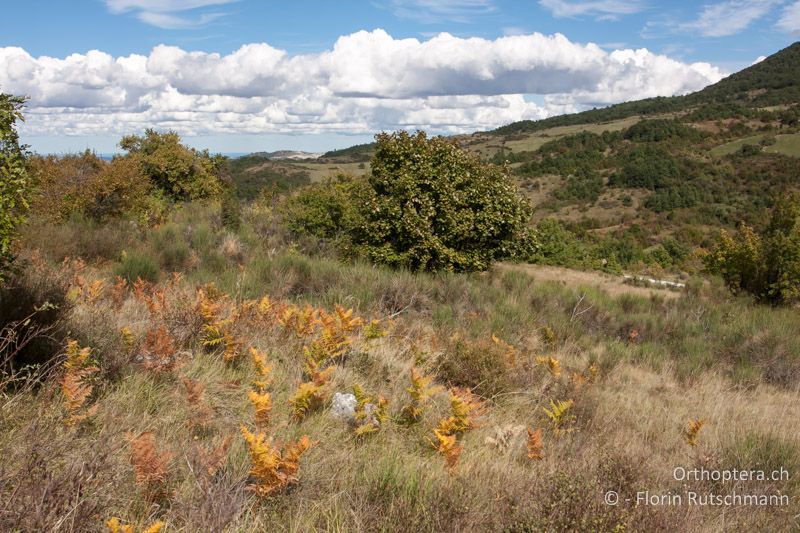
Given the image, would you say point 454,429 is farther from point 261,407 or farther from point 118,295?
point 118,295

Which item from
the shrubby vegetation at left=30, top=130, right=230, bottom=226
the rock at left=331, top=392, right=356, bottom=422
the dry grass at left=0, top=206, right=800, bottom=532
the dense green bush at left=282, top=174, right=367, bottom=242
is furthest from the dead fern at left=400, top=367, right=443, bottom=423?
the dense green bush at left=282, top=174, right=367, bottom=242

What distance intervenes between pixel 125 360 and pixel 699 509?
3.84m

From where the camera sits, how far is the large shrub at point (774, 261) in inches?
728

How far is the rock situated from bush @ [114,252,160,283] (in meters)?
5.47

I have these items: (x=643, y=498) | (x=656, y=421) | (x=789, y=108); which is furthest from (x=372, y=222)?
(x=789, y=108)

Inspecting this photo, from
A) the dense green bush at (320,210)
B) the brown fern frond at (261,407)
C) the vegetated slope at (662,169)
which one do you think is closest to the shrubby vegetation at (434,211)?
the brown fern frond at (261,407)

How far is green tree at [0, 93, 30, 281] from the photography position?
3.05 m

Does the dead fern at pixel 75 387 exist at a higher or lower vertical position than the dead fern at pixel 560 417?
higher

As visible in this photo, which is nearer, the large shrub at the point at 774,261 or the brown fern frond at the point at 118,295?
the brown fern frond at the point at 118,295

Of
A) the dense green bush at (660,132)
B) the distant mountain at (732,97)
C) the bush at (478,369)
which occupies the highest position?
the distant mountain at (732,97)

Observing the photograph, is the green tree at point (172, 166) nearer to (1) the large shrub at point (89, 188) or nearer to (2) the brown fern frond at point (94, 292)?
(1) the large shrub at point (89, 188)

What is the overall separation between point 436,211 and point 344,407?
10.1 meters

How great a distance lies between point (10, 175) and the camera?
10.2 feet

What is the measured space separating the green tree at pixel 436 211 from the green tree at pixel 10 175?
10.1m
